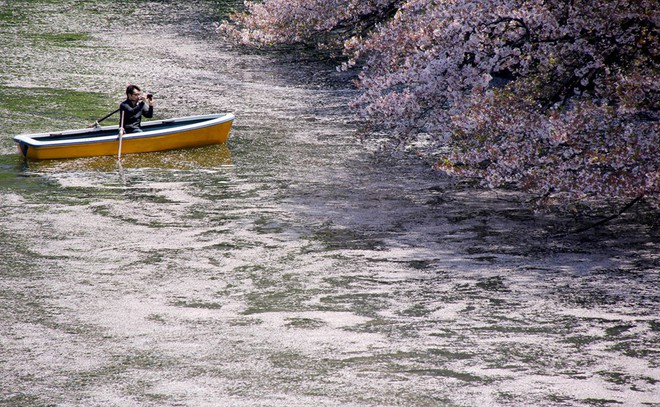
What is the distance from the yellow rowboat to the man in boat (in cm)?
27

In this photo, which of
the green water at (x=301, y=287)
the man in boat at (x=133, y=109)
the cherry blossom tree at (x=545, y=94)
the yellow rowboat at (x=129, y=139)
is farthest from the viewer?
the man in boat at (x=133, y=109)

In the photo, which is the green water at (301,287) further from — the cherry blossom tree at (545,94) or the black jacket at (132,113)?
the cherry blossom tree at (545,94)

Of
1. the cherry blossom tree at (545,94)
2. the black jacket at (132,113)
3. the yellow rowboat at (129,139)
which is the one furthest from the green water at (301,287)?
the cherry blossom tree at (545,94)

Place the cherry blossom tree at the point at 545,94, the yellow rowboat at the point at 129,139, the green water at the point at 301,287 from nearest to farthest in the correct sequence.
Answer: the green water at the point at 301,287 → the cherry blossom tree at the point at 545,94 → the yellow rowboat at the point at 129,139

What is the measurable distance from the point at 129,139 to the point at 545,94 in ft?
25.3

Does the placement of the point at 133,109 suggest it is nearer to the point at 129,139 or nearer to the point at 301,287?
the point at 129,139

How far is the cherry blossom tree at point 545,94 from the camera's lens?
1088 centimetres

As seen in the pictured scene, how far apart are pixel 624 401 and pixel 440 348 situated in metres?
1.69

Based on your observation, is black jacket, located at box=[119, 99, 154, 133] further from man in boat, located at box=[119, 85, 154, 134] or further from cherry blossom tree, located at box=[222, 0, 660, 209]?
cherry blossom tree, located at box=[222, 0, 660, 209]

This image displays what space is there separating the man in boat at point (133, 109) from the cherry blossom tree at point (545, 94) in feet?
17.7

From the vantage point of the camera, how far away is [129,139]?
659 inches

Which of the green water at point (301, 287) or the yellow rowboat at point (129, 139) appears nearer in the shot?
the green water at point (301, 287)

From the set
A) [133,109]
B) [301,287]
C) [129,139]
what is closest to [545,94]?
[301,287]

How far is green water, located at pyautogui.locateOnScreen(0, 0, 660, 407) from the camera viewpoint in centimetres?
758
